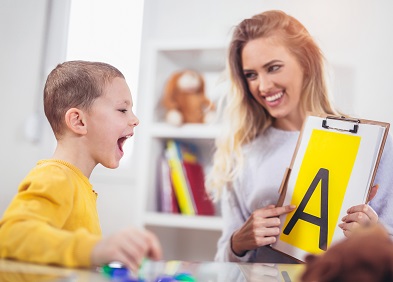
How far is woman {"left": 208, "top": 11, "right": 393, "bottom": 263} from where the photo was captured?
3.94ft

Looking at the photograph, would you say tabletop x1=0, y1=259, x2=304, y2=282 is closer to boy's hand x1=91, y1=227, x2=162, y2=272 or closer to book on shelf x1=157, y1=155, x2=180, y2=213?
boy's hand x1=91, y1=227, x2=162, y2=272

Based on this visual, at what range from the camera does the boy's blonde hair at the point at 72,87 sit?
79 cm

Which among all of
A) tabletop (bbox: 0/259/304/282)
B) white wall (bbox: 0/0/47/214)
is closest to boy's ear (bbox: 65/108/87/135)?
tabletop (bbox: 0/259/304/282)

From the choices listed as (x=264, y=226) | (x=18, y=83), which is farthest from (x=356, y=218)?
(x=18, y=83)

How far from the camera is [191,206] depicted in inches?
63.5

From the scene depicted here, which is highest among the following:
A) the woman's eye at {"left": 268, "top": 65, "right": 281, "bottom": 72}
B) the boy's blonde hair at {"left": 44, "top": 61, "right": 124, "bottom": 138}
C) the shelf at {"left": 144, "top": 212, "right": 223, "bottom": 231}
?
the woman's eye at {"left": 268, "top": 65, "right": 281, "bottom": 72}

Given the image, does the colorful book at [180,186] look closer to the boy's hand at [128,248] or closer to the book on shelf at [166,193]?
the book on shelf at [166,193]

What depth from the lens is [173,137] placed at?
5.37ft

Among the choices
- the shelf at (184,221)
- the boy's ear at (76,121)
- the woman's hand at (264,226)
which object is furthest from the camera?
the shelf at (184,221)

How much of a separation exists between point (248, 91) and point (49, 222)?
85 centimetres

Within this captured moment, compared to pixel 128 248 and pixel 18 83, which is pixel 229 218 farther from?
pixel 18 83

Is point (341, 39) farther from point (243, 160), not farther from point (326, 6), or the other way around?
point (243, 160)

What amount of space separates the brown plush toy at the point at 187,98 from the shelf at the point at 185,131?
0.05 m

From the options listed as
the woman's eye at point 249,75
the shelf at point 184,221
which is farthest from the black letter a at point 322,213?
the shelf at point 184,221
